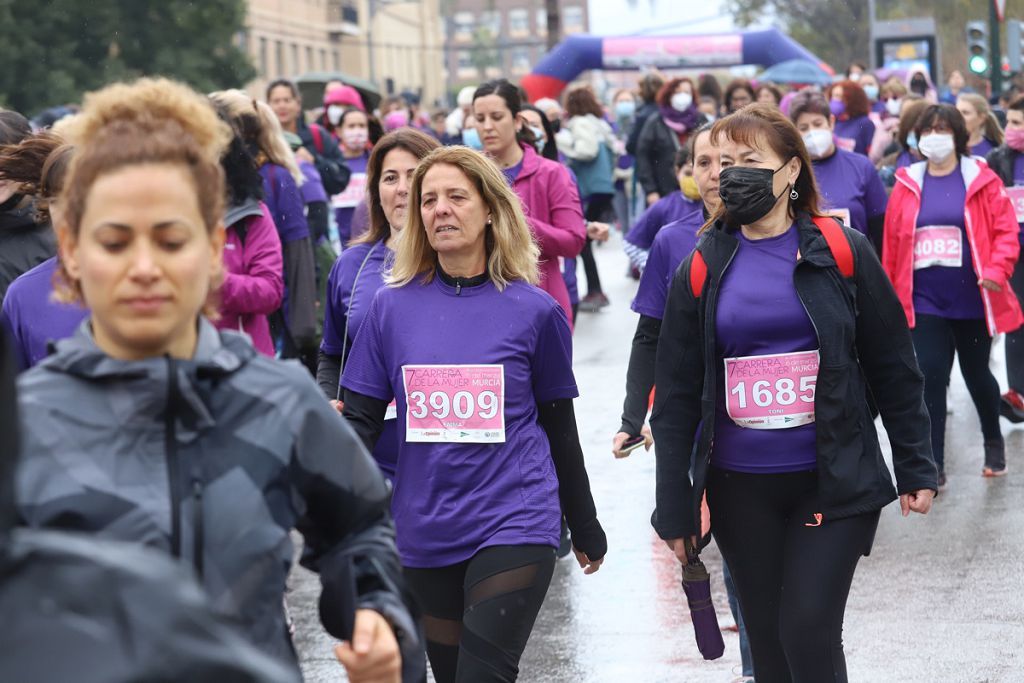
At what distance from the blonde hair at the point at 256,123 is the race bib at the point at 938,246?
326 cm

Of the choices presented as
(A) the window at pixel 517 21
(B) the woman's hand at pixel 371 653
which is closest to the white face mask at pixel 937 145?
(B) the woman's hand at pixel 371 653

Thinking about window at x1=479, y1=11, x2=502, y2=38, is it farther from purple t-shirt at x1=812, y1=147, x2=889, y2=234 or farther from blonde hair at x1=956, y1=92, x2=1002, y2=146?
purple t-shirt at x1=812, y1=147, x2=889, y2=234

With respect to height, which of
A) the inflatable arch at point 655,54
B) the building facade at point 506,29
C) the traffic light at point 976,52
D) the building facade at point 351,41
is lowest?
the traffic light at point 976,52

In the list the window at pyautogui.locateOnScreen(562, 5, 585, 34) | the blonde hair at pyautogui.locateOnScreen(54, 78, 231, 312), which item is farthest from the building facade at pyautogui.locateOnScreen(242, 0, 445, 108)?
the window at pyautogui.locateOnScreen(562, 5, 585, 34)

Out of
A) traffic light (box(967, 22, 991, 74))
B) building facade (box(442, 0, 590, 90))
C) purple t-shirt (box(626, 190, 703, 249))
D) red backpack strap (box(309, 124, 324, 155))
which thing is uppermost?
building facade (box(442, 0, 590, 90))

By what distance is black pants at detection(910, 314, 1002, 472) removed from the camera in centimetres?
892

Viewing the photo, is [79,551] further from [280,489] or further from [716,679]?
[716,679]

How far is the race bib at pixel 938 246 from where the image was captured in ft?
29.2

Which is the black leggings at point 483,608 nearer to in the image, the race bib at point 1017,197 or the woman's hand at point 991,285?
the woman's hand at point 991,285

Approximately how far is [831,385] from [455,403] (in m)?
1.02

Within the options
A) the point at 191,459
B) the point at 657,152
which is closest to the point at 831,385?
the point at 191,459

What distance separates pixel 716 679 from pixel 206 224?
3.95 meters

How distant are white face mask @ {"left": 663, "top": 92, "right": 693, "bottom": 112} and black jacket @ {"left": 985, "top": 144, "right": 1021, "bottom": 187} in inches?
250

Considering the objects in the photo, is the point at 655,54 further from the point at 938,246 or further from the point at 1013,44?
the point at 938,246
